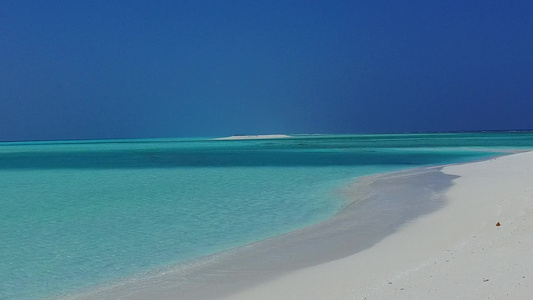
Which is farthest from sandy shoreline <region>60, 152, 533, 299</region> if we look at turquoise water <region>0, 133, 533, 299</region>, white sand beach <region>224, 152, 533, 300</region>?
turquoise water <region>0, 133, 533, 299</region>

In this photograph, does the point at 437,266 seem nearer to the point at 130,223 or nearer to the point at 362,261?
the point at 362,261

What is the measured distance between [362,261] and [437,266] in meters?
1.10

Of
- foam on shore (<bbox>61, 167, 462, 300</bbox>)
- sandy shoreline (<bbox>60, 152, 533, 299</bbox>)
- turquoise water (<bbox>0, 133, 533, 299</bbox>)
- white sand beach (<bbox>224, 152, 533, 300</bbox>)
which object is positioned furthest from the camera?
turquoise water (<bbox>0, 133, 533, 299</bbox>)

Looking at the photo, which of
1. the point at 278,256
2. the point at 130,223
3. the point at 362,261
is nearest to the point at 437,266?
the point at 362,261

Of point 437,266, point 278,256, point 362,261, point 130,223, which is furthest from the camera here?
point 130,223

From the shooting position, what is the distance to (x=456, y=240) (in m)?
7.02

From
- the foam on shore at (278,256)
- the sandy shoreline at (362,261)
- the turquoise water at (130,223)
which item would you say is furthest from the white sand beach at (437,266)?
the turquoise water at (130,223)

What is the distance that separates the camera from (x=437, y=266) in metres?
5.28

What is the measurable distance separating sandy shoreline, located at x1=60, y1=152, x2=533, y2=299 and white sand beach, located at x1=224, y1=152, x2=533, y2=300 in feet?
0.04

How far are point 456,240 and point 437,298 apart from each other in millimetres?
3074

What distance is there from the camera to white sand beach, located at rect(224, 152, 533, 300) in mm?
4402

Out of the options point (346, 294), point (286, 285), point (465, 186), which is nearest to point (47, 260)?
point (286, 285)

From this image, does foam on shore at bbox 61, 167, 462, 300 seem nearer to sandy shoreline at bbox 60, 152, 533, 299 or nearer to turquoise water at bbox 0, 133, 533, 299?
sandy shoreline at bbox 60, 152, 533, 299

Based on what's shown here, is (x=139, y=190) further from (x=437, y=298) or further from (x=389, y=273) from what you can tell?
(x=437, y=298)
